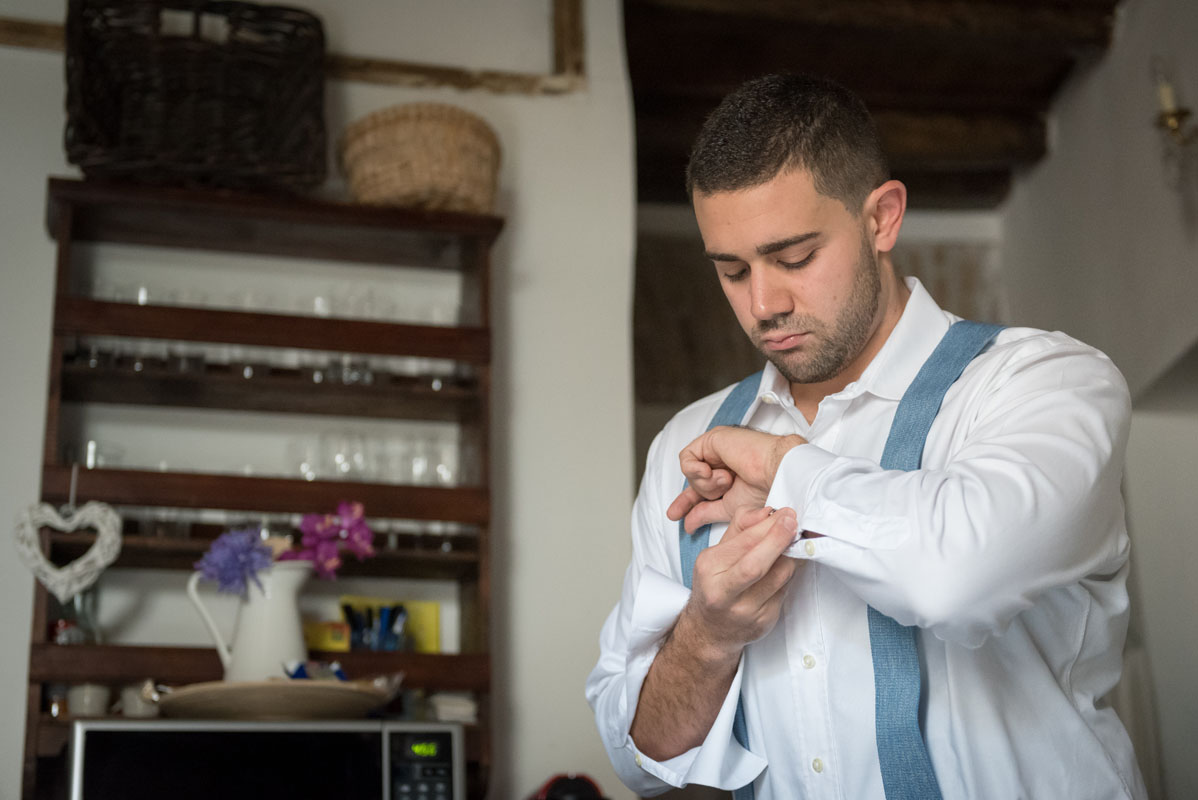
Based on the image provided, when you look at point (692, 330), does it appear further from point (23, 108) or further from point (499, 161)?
point (23, 108)

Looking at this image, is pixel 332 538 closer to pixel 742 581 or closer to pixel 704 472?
pixel 704 472

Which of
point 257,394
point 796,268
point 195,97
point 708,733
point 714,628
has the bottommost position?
point 708,733

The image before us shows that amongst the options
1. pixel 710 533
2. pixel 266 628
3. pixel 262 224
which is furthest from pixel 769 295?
pixel 262 224

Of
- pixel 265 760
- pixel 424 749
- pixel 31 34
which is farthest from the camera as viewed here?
pixel 31 34

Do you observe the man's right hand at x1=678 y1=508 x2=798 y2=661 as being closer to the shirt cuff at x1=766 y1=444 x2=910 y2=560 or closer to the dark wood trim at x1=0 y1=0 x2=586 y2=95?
the shirt cuff at x1=766 y1=444 x2=910 y2=560

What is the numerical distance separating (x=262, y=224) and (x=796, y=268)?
1.83 metres

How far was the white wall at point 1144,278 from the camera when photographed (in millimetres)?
3625

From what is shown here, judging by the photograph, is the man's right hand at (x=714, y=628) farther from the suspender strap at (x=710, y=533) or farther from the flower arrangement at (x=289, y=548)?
the flower arrangement at (x=289, y=548)

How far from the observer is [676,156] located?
4.45m

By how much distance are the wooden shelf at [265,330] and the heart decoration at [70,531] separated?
1.33 ft

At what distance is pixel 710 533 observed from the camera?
4.80 feet

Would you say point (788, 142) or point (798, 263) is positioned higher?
point (788, 142)

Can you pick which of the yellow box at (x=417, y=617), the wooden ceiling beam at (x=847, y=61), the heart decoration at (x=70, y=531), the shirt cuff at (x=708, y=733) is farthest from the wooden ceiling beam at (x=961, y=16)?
the shirt cuff at (x=708, y=733)

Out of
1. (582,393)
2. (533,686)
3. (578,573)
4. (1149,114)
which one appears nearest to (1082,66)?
(1149,114)
